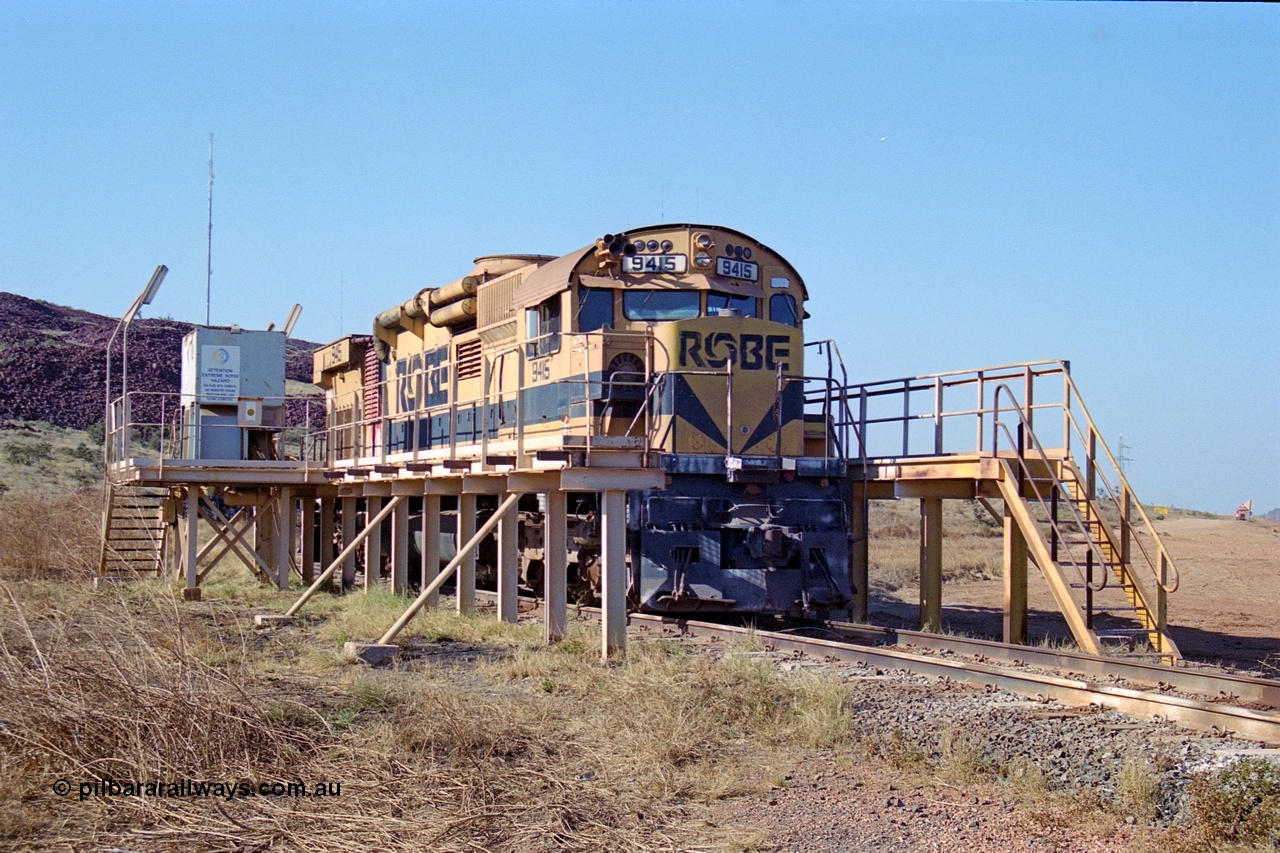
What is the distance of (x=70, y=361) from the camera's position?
6569 cm

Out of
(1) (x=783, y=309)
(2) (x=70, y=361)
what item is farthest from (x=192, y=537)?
(2) (x=70, y=361)

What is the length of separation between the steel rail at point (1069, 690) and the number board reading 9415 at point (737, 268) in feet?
13.9

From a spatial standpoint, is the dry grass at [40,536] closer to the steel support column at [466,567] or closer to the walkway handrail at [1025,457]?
the steel support column at [466,567]

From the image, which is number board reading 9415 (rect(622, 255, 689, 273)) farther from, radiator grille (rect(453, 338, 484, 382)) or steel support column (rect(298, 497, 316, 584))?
steel support column (rect(298, 497, 316, 584))

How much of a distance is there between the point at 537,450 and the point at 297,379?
64279mm

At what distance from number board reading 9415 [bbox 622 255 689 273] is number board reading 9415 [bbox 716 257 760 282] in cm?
39

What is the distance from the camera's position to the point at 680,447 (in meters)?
12.7

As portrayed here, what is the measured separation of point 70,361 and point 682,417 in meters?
61.5

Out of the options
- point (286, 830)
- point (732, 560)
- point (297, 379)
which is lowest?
point (286, 830)

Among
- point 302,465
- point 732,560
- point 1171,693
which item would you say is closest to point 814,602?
point 732,560

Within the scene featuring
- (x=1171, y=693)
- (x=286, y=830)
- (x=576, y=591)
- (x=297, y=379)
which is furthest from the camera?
(x=297, y=379)

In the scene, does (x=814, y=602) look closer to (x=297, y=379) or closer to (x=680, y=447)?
(x=680, y=447)

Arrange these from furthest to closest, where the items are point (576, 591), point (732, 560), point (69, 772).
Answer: point (576, 591) → point (732, 560) → point (69, 772)

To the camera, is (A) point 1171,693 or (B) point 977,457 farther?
(B) point 977,457
